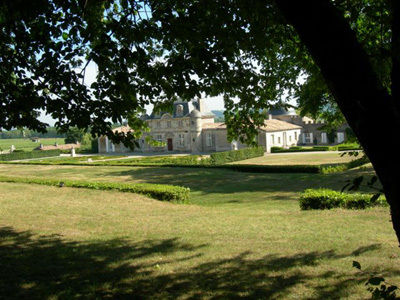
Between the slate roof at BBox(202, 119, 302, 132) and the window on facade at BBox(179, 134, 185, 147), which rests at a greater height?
the slate roof at BBox(202, 119, 302, 132)

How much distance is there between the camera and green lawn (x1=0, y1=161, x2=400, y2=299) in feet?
16.9

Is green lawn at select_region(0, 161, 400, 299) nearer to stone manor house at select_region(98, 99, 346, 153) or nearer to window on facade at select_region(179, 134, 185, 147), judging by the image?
stone manor house at select_region(98, 99, 346, 153)

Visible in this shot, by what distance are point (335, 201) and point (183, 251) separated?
6380 millimetres

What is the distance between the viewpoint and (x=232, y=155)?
40219 millimetres

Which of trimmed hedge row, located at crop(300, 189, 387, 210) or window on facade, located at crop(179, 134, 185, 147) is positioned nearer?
trimmed hedge row, located at crop(300, 189, 387, 210)

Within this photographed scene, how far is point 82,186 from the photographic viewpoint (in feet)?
55.5

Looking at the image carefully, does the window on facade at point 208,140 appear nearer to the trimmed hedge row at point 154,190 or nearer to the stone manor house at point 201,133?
the stone manor house at point 201,133

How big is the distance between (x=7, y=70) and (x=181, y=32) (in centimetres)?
370

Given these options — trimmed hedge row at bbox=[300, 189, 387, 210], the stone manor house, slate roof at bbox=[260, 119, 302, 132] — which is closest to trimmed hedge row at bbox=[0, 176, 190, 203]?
trimmed hedge row at bbox=[300, 189, 387, 210]

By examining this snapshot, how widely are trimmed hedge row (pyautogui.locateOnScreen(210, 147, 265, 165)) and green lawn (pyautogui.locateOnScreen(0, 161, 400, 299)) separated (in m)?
24.3

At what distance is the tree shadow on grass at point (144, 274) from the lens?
5.00m

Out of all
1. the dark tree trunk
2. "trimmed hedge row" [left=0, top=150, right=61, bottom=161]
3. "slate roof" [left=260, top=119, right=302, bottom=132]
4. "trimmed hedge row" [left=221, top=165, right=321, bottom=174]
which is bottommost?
"trimmed hedge row" [left=221, top=165, right=321, bottom=174]

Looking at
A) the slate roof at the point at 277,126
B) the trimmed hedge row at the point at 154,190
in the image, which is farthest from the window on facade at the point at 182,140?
the trimmed hedge row at the point at 154,190

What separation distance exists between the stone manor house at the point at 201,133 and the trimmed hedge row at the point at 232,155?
687cm
